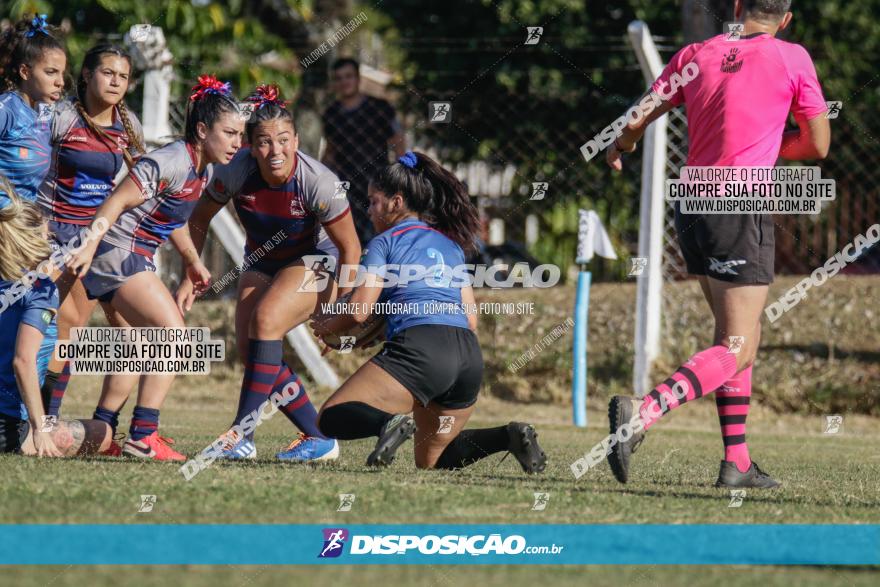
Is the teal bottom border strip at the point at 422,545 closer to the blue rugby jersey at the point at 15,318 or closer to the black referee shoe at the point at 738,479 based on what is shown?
the black referee shoe at the point at 738,479

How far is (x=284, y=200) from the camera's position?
251 inches

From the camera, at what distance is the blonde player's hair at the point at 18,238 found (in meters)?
5.50

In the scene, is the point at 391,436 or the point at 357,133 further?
the point at 357,133

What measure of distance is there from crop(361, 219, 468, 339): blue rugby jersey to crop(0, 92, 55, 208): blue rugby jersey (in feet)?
6.35

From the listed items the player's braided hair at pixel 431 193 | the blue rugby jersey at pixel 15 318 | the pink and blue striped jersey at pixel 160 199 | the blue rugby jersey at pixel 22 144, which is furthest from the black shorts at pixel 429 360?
the blue rugby jersey at pixel 22 144

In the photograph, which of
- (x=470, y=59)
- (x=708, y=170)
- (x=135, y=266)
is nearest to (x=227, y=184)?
(x=135, y=266)

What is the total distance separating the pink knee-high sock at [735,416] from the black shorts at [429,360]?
1167mm

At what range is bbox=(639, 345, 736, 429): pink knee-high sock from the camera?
4973mm

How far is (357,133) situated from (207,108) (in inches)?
193

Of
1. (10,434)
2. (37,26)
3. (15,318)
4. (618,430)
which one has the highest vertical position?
(37,26)

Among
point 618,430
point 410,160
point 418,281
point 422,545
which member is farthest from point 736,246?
point 422,545

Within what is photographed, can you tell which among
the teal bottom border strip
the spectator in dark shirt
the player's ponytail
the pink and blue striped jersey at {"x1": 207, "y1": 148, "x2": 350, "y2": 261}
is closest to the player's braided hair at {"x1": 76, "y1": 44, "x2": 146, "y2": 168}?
the player's ponytail

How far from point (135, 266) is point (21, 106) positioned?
1.01 m

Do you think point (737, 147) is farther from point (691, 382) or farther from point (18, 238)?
point (18, 238)
